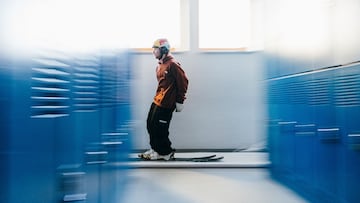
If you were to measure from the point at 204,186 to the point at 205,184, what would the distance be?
0.34 ft

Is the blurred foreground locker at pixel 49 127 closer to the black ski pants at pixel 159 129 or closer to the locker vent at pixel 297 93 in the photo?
the locker vent at pixel 297 93

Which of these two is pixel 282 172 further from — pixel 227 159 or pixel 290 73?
pixel 227 159

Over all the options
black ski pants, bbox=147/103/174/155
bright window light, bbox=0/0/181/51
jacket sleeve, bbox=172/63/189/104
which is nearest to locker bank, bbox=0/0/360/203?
bright window light, bbox=0/0/181/51

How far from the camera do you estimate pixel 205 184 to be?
13.9ft

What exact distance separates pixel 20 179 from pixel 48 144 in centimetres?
20

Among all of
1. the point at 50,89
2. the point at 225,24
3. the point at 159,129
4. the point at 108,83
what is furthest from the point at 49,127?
the point at 225,24

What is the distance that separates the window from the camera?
673 cm

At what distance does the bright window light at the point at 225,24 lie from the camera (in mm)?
6734

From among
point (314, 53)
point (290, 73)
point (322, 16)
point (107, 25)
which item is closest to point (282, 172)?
point (290, 73)

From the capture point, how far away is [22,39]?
79cm

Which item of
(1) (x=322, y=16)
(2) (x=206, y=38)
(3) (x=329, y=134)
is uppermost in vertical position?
(2) (x=206, y=38)

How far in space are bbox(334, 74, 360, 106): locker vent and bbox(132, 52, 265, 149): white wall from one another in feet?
13.3

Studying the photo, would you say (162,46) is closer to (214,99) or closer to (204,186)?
(214,99)

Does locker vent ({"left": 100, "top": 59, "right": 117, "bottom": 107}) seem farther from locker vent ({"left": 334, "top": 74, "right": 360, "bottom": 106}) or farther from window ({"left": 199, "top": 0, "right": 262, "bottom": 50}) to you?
window ({"left": 199, "top": 0, "right": 262, "bottom": 50})
